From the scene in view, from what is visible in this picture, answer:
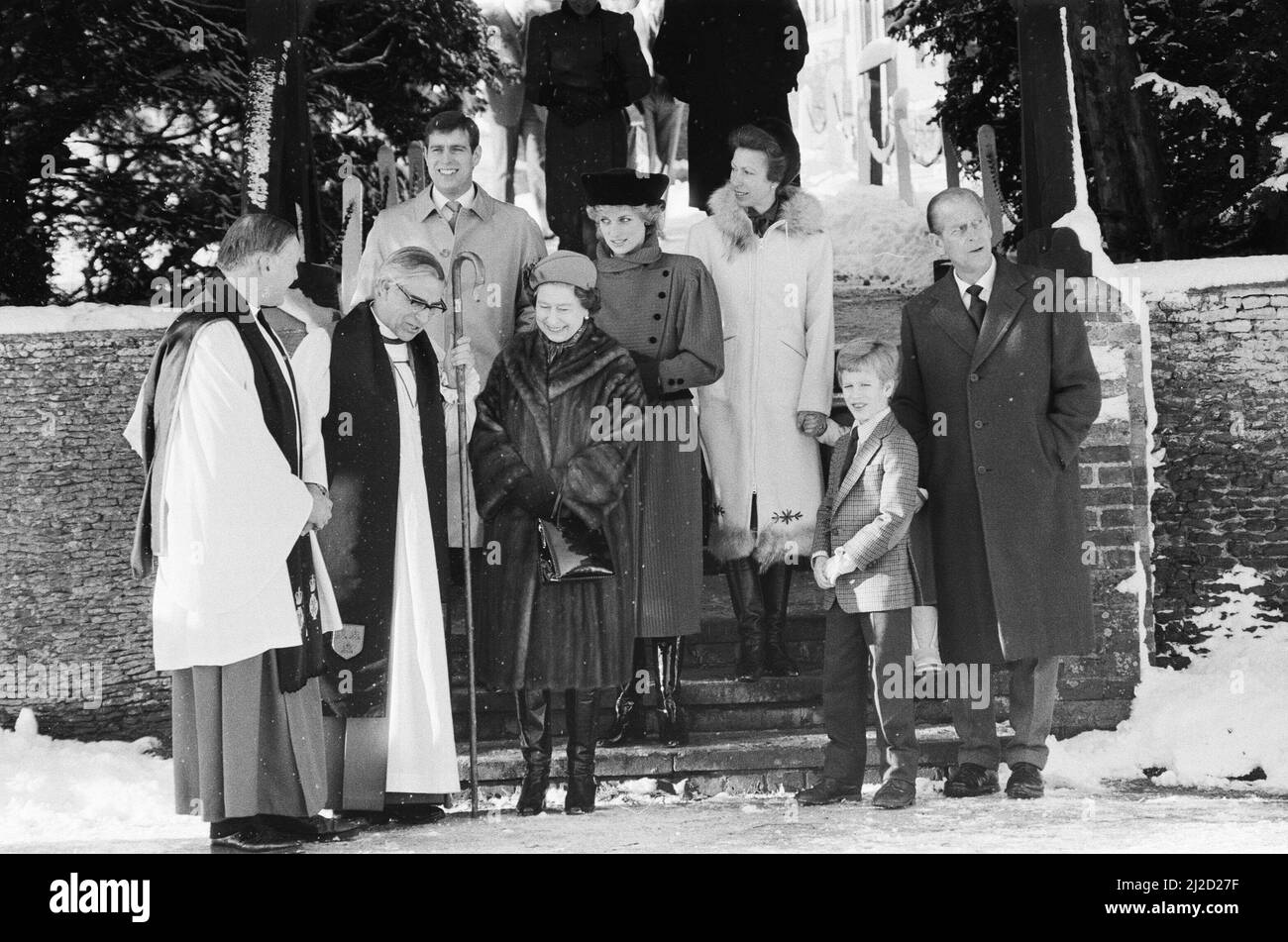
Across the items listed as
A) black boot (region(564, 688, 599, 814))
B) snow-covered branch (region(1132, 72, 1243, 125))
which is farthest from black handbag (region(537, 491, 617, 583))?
snow-covered branch (region(1132, 72, 1243, 125))

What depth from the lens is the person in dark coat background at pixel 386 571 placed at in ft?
23.1

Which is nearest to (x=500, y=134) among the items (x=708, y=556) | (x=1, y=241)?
(x=1, y=241)

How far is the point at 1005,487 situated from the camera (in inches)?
287

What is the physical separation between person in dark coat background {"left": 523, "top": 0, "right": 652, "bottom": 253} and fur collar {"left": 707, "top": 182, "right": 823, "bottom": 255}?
158 centimetres

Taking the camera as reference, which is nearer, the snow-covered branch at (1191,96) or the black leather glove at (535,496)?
the black leather glove at (535,496)

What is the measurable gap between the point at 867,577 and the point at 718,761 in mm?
1031

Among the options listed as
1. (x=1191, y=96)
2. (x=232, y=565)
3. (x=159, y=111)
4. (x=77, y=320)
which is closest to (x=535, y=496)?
(x=232, y=565)

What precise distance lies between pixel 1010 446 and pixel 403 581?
2.30m

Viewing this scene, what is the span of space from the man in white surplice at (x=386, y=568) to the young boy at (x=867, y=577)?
1.41 metres

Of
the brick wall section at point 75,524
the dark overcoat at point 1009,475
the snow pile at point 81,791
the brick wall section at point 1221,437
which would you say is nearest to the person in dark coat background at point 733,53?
the brick wall section at point 1221,437

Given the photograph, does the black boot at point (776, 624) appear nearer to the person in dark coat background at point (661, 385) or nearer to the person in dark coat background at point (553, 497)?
the person in dark coat background at point (661, 385)

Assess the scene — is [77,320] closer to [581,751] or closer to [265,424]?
[265,424]

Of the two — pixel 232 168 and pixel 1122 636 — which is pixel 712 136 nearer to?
pixel 1122 636

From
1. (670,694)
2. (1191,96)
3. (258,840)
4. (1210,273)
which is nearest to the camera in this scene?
(258,840)
